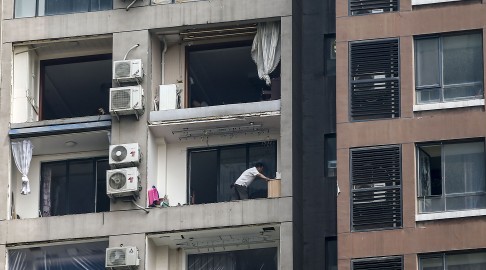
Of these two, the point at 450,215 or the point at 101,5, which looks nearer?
the point at 450,215

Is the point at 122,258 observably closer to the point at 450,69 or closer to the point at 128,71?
the point at 128,71

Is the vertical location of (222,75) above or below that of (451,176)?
above

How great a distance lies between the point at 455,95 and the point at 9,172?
16.4 metres

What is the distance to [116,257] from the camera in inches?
2596

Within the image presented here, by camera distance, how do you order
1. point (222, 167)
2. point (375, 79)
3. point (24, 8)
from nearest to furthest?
1. point (375, 79)
2. point (222, 167)
3. point (24, 8)

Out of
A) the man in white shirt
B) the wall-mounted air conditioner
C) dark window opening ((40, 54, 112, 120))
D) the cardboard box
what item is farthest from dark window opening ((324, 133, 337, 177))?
dark window opening ((40, 54, 112, 120))

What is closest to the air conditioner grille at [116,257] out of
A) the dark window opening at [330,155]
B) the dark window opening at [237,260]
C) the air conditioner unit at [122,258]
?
the air conditioner unit at [122,258]

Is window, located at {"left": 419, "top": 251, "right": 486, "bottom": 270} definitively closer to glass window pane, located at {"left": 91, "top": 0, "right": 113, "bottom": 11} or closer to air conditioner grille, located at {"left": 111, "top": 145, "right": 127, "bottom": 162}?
air conditioner grille, located at {"left": 111, "top": 145, "right": 127, "bottom": 162}

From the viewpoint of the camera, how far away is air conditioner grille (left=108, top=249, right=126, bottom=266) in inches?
2594

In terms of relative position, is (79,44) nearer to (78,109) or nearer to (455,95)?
(78,109)

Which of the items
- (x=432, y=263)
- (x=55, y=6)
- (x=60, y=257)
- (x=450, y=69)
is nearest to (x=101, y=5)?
(x=55, y=6)

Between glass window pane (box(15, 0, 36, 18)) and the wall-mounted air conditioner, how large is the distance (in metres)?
5.73

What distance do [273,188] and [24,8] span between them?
39.0ft

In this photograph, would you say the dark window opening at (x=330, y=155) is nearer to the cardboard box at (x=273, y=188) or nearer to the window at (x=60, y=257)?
the cardboard box at (x=273, y=188)
